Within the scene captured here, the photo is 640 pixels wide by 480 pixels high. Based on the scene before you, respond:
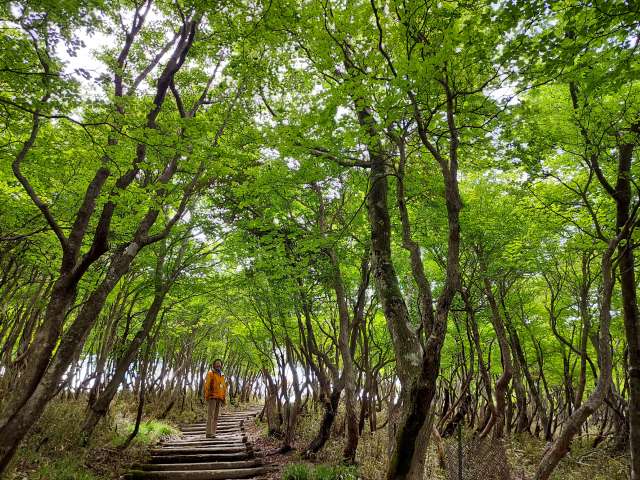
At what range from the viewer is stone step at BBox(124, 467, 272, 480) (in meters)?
7.73

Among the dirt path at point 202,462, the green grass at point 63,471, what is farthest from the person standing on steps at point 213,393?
the green grass at point 63,471

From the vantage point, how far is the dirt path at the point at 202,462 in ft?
25.9

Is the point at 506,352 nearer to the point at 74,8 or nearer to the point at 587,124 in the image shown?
the point at 587,124

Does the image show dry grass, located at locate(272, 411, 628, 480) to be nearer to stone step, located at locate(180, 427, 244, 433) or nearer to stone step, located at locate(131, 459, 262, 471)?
stone step, located at locate(131, 459, 262, 471)

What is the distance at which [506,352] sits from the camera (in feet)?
34.1

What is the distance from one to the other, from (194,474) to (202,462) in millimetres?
1301

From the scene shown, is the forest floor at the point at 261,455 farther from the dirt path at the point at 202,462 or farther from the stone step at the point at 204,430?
the stone step at the point at 204,430

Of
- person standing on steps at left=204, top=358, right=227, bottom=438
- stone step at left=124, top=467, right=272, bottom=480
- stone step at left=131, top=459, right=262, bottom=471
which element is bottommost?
stone step at left=124, top=467, right=272, bottom=480

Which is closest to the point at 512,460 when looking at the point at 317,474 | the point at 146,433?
the point at 317,474

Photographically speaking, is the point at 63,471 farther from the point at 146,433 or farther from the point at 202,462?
the point at 146,433

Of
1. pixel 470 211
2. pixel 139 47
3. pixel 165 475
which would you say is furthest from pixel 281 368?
pixel 139 47

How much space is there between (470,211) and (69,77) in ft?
31.0

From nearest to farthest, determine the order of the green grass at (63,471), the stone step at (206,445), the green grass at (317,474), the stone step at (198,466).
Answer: the green grass at (63,471), the green grass at (317,474), the stone step at (198,466), the stone step at (206,445)

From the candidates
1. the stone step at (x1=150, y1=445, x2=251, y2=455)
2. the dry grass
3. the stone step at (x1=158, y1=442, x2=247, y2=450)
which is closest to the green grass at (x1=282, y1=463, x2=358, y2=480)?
the dry grass
